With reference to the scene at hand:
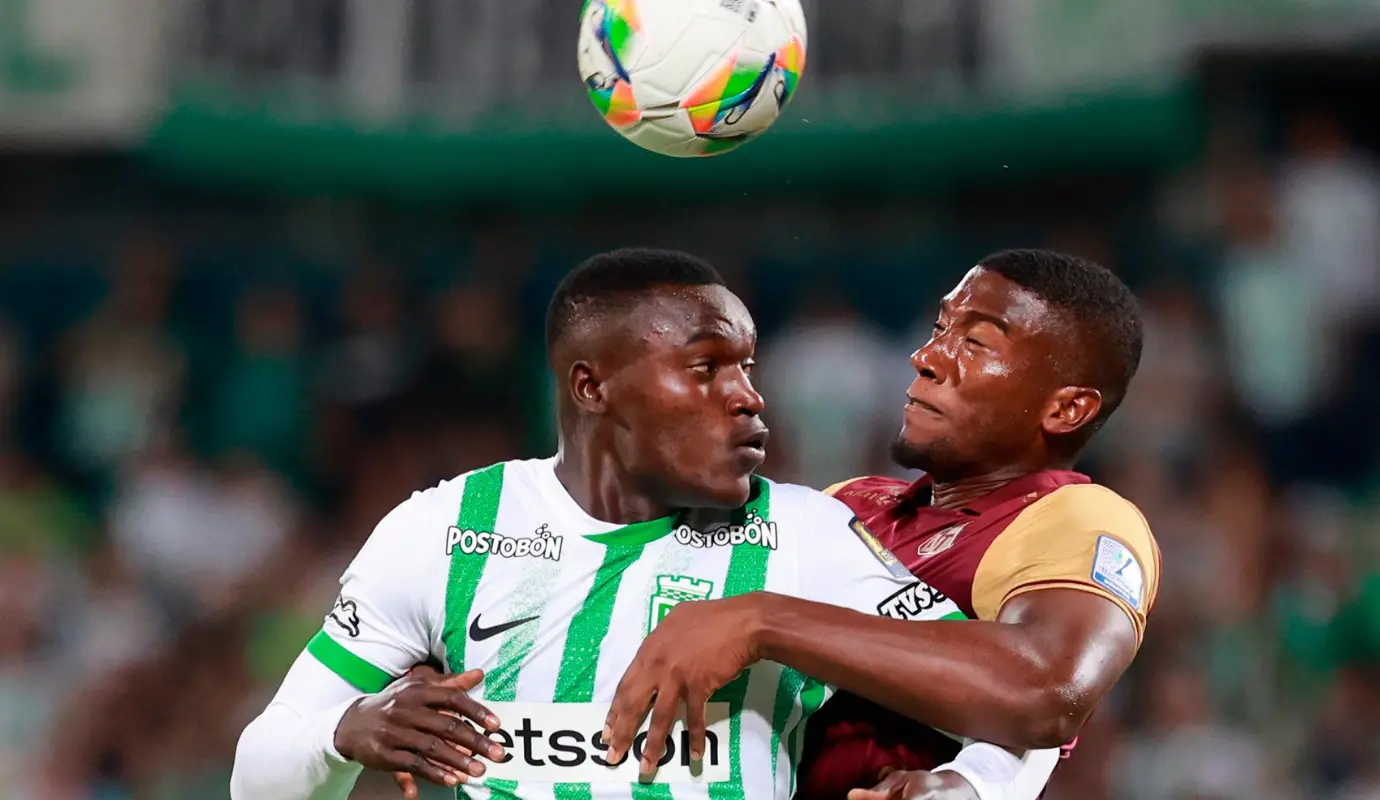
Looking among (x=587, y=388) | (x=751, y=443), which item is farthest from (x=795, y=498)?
(x=587, y=388)

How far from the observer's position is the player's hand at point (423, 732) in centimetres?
318

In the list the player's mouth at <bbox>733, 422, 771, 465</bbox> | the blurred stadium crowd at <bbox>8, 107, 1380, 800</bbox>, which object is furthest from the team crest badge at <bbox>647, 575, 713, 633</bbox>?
the blurred stadium crowd at <bbox>8, 107, 1380, 800</bbox>

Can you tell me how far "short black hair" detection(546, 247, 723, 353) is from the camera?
3516 millimetres

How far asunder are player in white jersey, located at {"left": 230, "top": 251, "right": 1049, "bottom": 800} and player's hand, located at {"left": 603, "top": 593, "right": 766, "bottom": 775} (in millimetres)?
105

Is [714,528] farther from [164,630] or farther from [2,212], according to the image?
[2,212]

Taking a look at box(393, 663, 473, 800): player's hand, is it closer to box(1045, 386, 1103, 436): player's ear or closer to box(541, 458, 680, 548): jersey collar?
box(541, 458, 680, 548): jersey collar

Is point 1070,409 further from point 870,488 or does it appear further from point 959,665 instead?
point 959,665

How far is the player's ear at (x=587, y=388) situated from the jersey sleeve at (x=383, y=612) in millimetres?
383

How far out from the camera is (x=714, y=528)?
11.5 ft

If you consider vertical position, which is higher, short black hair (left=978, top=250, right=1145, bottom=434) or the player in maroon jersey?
short black hair (left=978, top=250, right=1145, bottom=434)

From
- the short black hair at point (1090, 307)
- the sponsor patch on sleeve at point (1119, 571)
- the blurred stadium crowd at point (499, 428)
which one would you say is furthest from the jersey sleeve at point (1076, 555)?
the blurred stadium crowd at point (499, 428)

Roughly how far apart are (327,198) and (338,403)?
6.79 feet

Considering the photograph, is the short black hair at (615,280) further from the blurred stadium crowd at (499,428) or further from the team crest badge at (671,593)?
the blurred stadium crowd at (499,428)

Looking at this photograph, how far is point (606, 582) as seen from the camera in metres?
3.42
